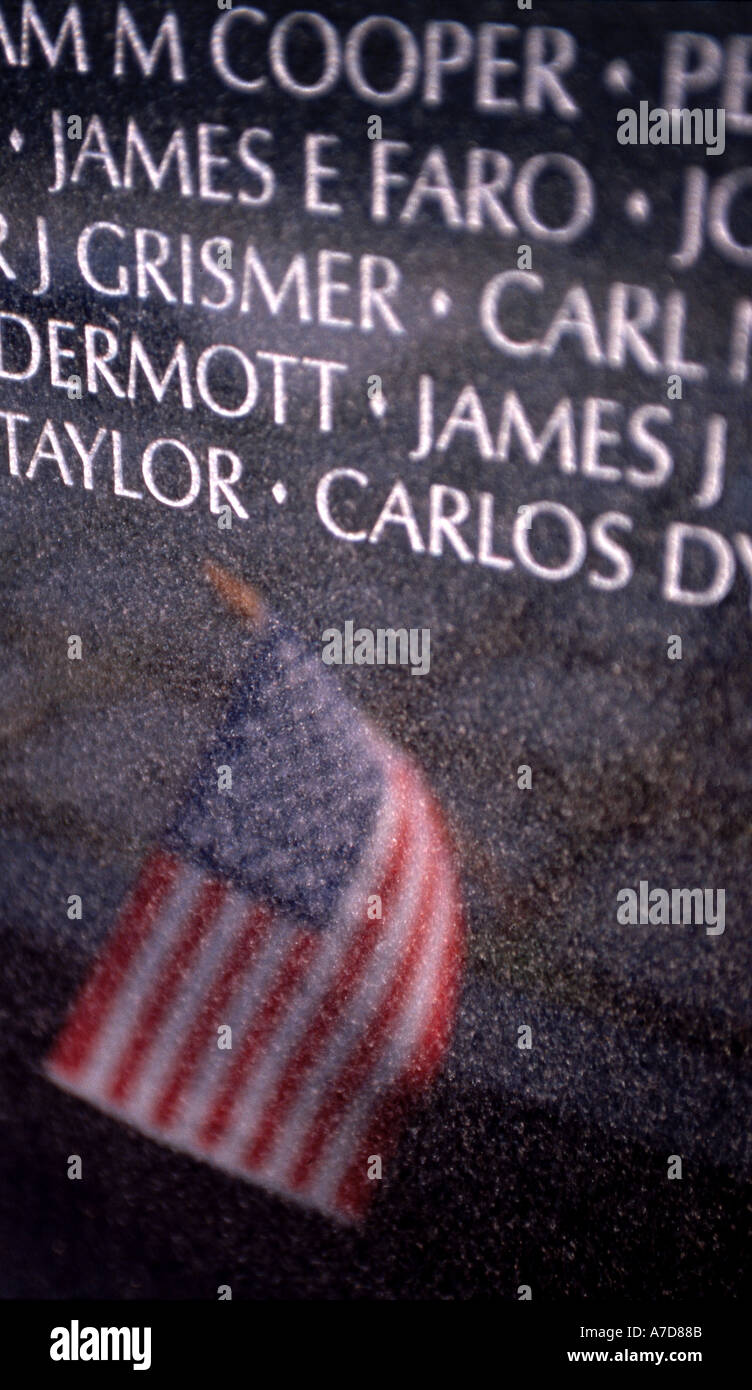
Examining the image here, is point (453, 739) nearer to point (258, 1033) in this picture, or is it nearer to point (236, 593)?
point (236, 593)

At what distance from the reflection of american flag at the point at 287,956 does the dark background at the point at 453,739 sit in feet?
0.09

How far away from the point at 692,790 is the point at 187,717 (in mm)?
436

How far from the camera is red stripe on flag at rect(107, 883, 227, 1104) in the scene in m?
1.24

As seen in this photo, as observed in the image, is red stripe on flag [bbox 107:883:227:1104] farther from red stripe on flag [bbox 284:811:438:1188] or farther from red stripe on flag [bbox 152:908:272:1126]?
red stripe on flag [bbox 284:811:438:1188]

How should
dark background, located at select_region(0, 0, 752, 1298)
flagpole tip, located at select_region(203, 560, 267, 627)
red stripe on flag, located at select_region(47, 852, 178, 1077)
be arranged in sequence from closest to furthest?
dark background, located at select_region(0, 0, 752, 1298) → flagpole tip, located at select_region(203, 560, 267, 627) → red stripe on flag, located at select_region(47, 852, 178, 1077)

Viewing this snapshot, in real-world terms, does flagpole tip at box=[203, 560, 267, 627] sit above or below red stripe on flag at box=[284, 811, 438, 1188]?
above

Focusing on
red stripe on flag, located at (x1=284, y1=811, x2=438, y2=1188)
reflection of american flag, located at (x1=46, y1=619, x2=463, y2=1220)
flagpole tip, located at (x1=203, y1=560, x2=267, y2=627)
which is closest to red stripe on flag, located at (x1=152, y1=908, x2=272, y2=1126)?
reflection of american flag, located at (x1=46, y1=619, x2=463, y2=1220)

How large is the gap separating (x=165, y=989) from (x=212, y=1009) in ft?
0.17

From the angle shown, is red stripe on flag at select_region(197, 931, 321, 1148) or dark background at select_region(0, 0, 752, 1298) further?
red stripe on flag at select_region(197, 931, 321, 1148)

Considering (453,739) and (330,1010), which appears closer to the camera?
(453,739)

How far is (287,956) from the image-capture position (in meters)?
1.22

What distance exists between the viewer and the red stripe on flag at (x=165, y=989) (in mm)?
1238

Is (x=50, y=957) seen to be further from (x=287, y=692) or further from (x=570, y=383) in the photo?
(x=570, y=383)

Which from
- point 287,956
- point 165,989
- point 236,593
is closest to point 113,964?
point 165,989
